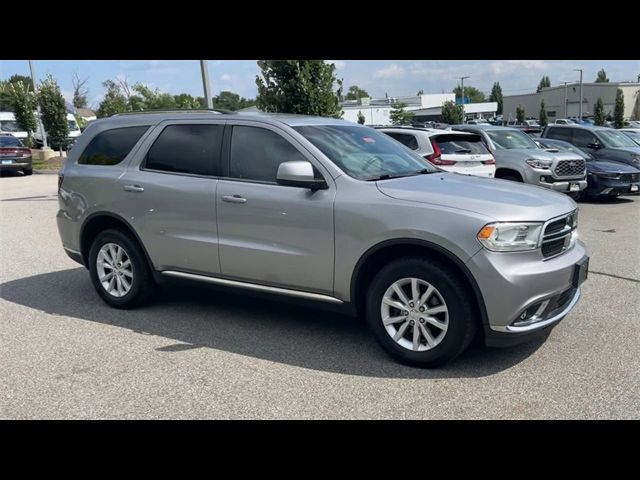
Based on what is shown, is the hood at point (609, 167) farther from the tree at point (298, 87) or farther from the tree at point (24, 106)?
the tree at point (24, 106)

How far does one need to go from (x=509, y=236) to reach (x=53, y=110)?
26.9 meters

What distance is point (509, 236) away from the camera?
13.1 feet

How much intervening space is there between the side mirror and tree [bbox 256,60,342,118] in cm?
741

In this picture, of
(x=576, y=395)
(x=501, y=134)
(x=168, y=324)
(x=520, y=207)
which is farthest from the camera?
(x=501, y=134)

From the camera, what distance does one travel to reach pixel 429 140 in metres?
10.5

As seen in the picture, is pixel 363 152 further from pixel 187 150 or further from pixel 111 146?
pixel 111 146

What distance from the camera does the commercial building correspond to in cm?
8369

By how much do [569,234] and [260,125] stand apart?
8.78 ft

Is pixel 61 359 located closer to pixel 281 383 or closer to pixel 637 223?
pixel 281 383

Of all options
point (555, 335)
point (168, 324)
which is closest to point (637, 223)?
point (555, 335)

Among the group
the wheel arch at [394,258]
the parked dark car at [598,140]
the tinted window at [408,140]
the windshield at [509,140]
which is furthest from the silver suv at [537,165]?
the wheel arch at [394,258]

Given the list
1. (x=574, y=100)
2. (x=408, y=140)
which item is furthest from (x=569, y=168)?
(x=574, y=100)

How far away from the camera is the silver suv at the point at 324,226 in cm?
407

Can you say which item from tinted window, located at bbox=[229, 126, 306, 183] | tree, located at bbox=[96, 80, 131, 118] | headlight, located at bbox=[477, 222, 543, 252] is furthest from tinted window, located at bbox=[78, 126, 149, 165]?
tree, located at bbox=[96, 80, 131, 118]
